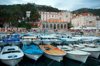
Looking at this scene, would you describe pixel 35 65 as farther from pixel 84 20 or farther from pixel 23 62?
pixel 84 20

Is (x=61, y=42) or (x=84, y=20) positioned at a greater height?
(x=84, y=20)

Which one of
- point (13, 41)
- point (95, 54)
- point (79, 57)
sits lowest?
point (95, 54)

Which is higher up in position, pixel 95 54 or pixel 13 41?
pixel 13 41

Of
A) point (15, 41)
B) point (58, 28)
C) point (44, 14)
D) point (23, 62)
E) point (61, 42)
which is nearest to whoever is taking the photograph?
point (23, 62)

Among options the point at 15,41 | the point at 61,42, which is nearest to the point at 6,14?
the point at 15,41

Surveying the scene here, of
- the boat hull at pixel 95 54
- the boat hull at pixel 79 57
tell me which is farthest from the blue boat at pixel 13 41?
the boat hull at pixel 95 54

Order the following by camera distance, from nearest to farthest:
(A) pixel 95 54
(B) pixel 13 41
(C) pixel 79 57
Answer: (C) pixel 79 57, (A) pixel 95 54, (B) pixel 13 41

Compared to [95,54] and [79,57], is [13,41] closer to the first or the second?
[79,57]

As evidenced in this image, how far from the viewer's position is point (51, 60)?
57.0ft

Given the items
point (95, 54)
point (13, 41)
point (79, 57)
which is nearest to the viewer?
point (79, 57)

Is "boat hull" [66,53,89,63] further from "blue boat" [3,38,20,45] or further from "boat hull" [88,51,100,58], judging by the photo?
"blue boat" [3,38,20,45]

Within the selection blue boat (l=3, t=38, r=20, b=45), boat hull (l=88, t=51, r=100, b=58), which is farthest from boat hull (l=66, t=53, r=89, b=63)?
blue boat (l=3, t=38, r=20, b=45)

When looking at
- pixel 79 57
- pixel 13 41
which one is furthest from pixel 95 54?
pixel 13 41

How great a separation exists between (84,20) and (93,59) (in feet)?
168
